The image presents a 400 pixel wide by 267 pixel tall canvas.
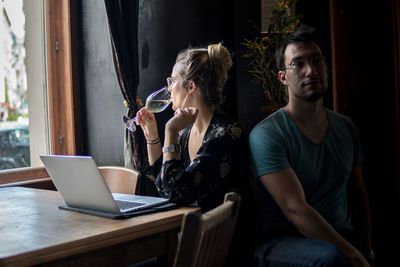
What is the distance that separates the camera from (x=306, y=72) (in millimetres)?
1942

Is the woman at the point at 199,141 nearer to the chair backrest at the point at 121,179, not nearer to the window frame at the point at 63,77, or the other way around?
the chair backrest at the point at 121,179

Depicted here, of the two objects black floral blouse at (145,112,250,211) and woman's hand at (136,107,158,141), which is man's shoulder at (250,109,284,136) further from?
woman's hand at (136,107,158,141)

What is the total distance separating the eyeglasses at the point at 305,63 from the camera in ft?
6.41

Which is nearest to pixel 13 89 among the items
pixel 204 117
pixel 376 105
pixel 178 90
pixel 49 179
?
pixel 49 179

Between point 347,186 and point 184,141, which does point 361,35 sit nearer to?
point 347,186

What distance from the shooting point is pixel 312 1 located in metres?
3.40

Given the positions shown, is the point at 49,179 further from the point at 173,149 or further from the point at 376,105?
the point at 376,105

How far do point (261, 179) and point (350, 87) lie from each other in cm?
171

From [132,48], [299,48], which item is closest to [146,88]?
[132,48]

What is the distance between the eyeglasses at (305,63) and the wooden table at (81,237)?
32.2 inches

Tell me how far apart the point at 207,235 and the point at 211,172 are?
0.71m

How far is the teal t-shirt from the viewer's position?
1854 millimetres

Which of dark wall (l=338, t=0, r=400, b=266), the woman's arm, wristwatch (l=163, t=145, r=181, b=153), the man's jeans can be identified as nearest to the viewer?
the man's jeans

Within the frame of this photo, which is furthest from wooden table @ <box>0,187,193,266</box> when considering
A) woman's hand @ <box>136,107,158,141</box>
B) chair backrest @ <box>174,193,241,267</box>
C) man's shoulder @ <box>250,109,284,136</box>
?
woman's hand @ <box>136,107,158,141</box>
